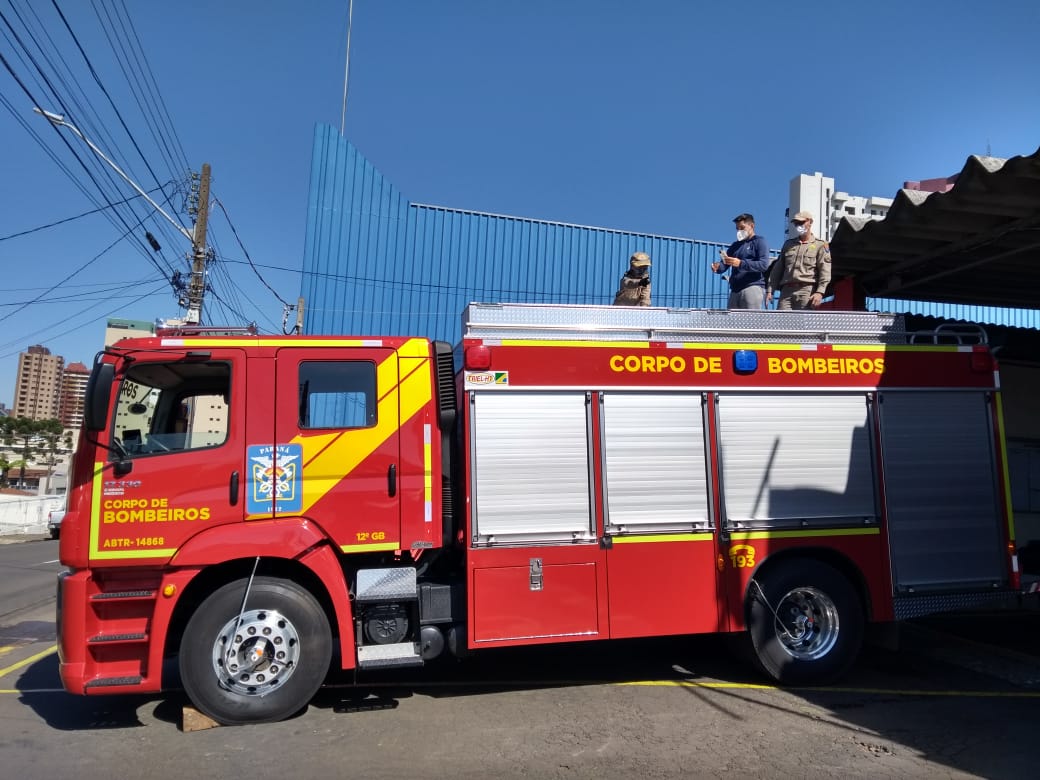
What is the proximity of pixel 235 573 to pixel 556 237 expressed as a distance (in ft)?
40.3

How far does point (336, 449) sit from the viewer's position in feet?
17.2

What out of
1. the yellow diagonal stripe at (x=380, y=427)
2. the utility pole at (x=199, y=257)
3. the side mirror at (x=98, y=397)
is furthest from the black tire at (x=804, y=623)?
the utility pole at (x=199, y=257)

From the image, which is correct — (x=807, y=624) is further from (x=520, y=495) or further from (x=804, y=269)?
(x=804, y=269)

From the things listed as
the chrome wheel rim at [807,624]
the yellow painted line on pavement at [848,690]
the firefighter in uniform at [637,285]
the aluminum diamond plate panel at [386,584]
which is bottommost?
the yellow painted line on pavement at [848,690]

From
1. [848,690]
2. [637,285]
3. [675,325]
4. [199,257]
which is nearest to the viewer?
[848,690]

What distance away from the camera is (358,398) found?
5.44 meters

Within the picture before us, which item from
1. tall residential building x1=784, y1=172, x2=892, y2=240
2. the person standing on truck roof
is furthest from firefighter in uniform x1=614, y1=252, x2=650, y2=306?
tall residential building x1=784, y1=172, x2=892, y2=240

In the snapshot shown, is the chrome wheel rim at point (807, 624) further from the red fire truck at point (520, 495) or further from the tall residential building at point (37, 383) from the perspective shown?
the tall residential building at point (37, 383)

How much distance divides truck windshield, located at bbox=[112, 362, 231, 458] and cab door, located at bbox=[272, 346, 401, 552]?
42 cm

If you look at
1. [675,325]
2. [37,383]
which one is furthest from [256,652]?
[37,383]

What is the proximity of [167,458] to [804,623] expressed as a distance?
16.6 feet

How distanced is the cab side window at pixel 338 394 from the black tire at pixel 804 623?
3.35 meters

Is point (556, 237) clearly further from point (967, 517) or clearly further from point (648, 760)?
point (648, 760)

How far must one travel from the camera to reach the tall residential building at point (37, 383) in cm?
10231
